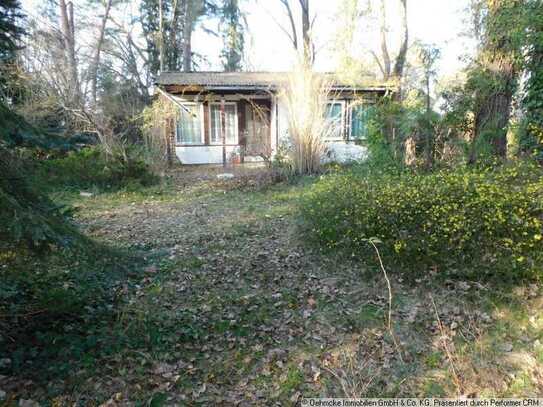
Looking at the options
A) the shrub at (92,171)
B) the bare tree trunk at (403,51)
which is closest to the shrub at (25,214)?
the shrub at (92,171)

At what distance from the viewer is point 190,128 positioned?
13.8 m

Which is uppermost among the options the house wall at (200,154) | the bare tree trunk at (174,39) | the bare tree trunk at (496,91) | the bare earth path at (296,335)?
the bare tree trunk at (174,39)

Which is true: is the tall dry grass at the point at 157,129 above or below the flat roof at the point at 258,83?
Result: below

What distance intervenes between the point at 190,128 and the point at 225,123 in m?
1.45

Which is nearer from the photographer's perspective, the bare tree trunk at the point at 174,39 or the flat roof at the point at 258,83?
the flat roof at the point at 258,83

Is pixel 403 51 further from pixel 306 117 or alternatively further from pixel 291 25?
pixel 291 25

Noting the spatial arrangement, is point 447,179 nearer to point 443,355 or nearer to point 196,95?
point 443,355

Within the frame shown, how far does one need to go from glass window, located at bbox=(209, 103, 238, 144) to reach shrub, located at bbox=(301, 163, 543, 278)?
416 inches

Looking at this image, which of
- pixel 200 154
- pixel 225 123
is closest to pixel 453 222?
pixel 200 154

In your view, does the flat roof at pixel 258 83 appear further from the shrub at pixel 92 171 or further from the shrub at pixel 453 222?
A: the shrub at pixel 453 222

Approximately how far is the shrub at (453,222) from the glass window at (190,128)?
10.5m

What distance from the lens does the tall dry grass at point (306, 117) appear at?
8.75m

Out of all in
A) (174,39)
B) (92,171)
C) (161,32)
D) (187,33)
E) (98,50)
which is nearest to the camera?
(92,171)

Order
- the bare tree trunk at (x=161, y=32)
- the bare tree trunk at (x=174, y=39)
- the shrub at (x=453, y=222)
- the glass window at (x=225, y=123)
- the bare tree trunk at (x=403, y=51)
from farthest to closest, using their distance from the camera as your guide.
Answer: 1. the bare tree trunk at (x=174, y=39)
2. the bare tree trunk at (x=161, y=32)
3. the glass window at (x=225, y=123)
4. the bare tree trunk at (x=403, y=51)
5. the shrub at (x=453, y=222)
